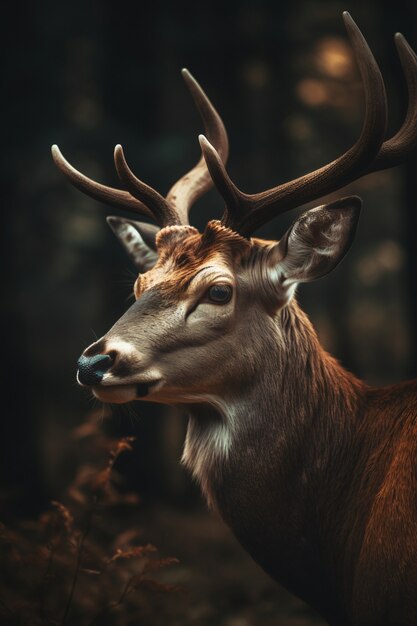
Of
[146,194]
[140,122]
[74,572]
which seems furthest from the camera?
[140,122]

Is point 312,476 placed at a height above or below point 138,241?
below

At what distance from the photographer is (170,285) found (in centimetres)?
387

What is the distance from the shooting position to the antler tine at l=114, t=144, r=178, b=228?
13.3 ft

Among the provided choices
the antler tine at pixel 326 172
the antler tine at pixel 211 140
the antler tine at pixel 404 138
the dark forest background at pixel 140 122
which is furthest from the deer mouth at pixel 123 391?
the dark forest background at pixel 140 122

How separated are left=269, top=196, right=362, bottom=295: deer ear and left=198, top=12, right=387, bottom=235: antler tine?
0.14 m

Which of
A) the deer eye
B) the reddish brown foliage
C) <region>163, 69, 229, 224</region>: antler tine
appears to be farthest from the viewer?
<region>163, 69, 229, 224</region>: antler tine

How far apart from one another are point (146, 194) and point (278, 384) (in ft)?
4.08

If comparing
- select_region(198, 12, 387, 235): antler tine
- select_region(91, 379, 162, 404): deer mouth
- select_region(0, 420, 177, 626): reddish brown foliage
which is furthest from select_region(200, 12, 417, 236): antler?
select_region(0, 420, 177, 626): reddish brown foliage

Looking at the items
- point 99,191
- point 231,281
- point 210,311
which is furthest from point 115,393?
point 99,191

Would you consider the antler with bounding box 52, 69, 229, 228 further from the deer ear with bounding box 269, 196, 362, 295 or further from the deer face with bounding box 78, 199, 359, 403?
the deer ear with bounding box 269, 196, 362, 295

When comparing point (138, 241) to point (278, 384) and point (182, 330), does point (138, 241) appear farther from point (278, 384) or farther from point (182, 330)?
point (278, 384)

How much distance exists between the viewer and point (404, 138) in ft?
12.8

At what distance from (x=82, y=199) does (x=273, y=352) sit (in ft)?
21.7

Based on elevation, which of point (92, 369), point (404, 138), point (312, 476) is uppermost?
point (404, 138)
